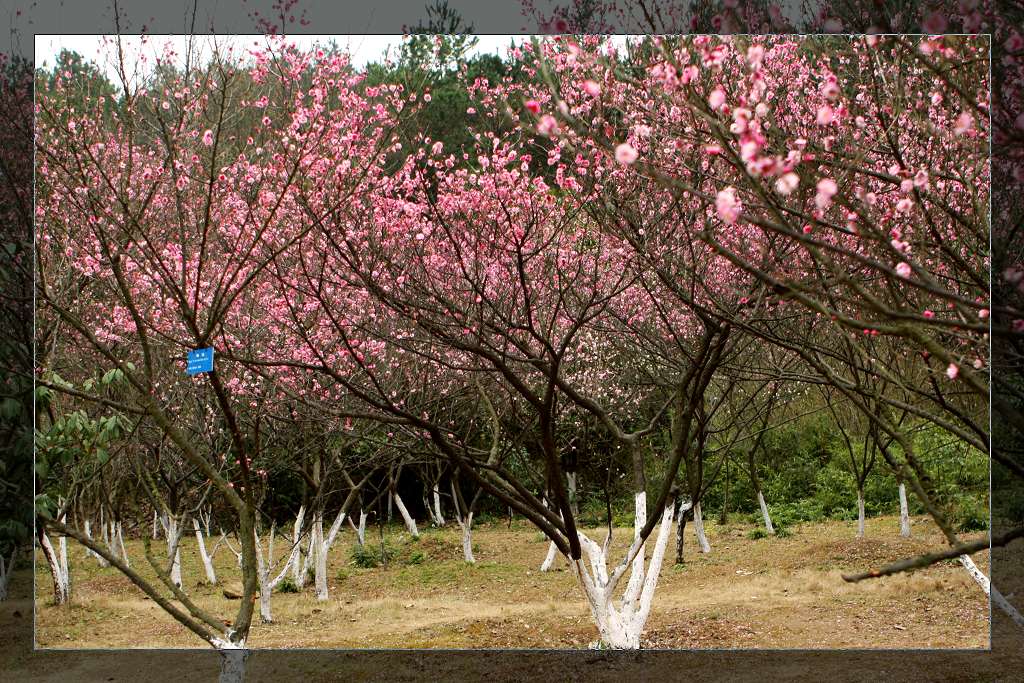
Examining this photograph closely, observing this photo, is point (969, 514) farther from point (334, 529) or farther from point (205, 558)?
point (205, 558)

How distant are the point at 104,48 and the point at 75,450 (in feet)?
5.84

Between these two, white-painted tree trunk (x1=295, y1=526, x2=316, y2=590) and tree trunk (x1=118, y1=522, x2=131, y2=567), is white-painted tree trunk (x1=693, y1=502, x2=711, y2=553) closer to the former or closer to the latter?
white-painted tree trunk (x1=295, y1=526, x2=316, y2=590)

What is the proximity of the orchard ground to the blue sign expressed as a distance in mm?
961

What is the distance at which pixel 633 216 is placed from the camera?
14.2ft

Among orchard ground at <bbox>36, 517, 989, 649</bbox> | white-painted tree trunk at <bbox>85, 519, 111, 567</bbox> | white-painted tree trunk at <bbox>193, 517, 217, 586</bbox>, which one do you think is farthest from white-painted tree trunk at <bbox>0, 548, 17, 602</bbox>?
white-painted tree trunk at <bbox>193, 517, 217, 586</bbox>

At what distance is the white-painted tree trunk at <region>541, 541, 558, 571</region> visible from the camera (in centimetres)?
477

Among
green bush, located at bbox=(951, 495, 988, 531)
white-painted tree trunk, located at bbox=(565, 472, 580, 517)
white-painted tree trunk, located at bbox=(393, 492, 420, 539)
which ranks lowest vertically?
green bush, located at bbox=(951, 495, 988, 531)

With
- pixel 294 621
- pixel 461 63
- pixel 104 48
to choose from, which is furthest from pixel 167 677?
pixel 461 63

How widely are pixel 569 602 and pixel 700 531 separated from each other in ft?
2.46

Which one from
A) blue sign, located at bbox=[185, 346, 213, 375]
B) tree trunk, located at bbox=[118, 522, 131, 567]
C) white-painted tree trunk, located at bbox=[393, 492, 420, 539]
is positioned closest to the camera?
blue sign, located at bbox=[185, 346, 213, 375]

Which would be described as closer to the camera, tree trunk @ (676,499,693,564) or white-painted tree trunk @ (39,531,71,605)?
white-painted tree trunk @ (39,531,71,605)

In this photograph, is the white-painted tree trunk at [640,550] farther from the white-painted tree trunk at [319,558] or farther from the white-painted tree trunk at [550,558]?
the white-painted tree trunk at [319,558]

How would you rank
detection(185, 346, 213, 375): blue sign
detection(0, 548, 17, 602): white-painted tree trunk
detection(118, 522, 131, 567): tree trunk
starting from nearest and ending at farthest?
detection(185, 346, 213, 375): blue sign
detection(0, 548, 17, 602): white-painted tree trunk
detection(118, 522, 131, 567): tree trunk

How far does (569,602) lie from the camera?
4664 mm
